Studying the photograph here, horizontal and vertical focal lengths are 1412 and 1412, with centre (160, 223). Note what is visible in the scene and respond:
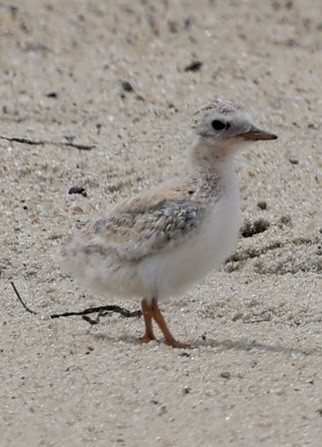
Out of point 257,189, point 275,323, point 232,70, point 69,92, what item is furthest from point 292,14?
point 275,323

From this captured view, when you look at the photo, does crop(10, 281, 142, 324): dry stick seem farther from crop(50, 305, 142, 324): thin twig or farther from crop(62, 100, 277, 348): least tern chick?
crop(62, 100, 277, 348): least tern chick

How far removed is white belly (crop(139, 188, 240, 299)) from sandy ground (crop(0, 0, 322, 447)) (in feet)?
0.99

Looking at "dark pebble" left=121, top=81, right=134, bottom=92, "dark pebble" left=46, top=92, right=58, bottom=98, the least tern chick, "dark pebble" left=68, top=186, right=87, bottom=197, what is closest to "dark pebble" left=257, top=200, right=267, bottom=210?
"dark pebble" left=68, top=186, right=87, bottom=197

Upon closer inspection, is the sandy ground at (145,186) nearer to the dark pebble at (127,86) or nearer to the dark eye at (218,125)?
the dark pebble at (127,86)

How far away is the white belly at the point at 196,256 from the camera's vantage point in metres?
6.42

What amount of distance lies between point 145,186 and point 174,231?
2430 millimetres

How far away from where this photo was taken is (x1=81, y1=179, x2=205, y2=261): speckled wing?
6445 millimetres

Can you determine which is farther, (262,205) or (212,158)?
(262,205)

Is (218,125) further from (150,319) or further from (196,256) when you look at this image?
(150,319)

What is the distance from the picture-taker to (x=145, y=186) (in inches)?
348

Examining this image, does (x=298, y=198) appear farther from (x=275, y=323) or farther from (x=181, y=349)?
(x=181, y=349)

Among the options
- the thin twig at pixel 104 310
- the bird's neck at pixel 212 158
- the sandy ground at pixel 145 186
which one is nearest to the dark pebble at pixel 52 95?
the sandy ground at pixel 145 186

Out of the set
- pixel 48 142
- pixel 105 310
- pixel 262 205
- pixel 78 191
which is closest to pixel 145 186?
pixel 78 191

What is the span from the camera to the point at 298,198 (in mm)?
8531
